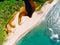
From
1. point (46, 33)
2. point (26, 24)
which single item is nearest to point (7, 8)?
point (26, 24)

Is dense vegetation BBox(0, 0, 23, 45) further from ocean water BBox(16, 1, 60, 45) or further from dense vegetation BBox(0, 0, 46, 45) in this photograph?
ocean water BBox(16, 1, 60, 45)

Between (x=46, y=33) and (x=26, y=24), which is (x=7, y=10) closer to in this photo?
(x=26, y=24)

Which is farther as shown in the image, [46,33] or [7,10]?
[7,10]

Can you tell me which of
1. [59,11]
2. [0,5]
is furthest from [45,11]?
[0,5]

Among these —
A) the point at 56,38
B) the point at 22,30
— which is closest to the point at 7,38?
the point at 22,30

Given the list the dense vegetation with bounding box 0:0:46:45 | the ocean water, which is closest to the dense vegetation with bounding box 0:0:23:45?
the dense vegetation with bounding box 0:0:46:45

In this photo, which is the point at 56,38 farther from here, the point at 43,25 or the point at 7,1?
the point at 7,1

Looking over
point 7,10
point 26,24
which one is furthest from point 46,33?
point 7,10
